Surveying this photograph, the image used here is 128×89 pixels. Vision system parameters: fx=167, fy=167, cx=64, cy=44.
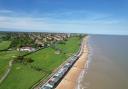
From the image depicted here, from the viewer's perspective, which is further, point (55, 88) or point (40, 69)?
point (40, 69)

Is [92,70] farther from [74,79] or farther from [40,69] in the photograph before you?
[40,69]

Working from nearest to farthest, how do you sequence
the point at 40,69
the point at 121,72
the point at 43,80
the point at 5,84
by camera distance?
1. the point at 5,84
2. the point at 43,80
3. the point at 40,69
4. the point at 121,72

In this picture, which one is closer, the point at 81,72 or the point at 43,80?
the point at 43,80

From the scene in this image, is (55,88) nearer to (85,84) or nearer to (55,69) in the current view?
(85,84)

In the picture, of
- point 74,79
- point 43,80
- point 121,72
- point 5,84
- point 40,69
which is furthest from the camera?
point 121,72

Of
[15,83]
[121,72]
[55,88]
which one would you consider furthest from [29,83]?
[121,72]

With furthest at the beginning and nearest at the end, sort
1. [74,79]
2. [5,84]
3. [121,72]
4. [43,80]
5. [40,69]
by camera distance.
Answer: [121,72]
[40,69]
[74,79]
[43,80]
[5,84]

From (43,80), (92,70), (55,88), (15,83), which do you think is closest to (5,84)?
(15,83)

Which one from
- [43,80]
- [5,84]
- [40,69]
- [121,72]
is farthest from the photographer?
[121,72]
